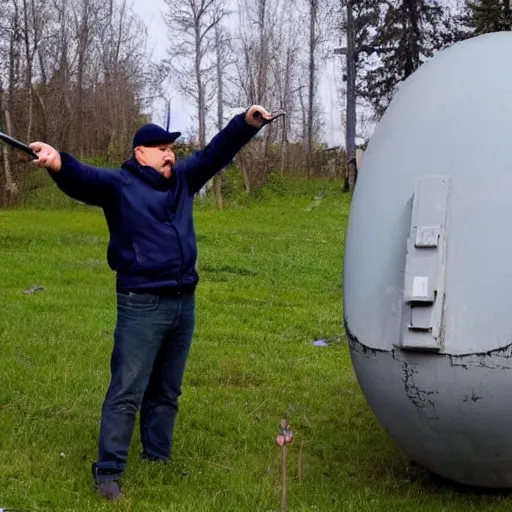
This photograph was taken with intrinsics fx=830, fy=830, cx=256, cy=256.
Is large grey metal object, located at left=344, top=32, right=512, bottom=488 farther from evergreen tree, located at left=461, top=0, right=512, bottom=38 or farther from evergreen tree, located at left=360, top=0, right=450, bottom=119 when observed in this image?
evergreen tree, located at left=360, top=0, right=450, bottom=119

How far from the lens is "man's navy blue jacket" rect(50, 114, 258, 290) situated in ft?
12.4

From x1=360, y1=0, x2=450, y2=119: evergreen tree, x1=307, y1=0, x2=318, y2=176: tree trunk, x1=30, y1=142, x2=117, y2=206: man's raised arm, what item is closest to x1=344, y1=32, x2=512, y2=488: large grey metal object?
x1=30, y1=142, x2=117, y2=206: man's raised arm

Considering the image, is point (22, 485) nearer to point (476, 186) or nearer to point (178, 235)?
point (178, 235)

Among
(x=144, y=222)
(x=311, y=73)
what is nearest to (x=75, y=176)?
(x=144, y=222)

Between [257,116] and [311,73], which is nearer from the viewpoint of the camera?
[257,116]

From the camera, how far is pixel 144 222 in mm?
3799

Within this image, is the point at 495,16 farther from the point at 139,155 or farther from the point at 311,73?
the point at 311,73

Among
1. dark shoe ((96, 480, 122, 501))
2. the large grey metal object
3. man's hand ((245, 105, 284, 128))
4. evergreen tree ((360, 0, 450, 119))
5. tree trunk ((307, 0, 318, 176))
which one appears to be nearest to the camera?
the large grey metal object

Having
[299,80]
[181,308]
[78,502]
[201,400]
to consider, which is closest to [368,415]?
[201,400]

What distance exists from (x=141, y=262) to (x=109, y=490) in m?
1.04

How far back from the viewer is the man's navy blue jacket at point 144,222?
12.4ft

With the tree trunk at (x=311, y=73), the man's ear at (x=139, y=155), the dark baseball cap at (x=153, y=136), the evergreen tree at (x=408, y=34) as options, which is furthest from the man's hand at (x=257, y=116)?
the tree trunk at (x=311, y=73)

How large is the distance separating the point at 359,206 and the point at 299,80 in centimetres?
3092

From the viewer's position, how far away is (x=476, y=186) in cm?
334
